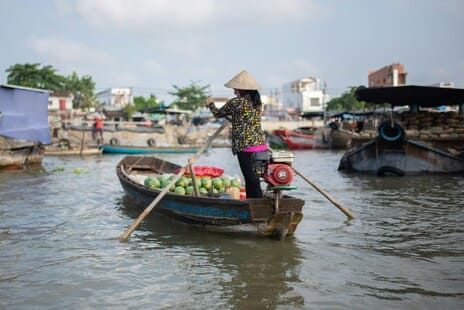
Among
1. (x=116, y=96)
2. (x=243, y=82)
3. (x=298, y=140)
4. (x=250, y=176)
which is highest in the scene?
(x=116, y=96)

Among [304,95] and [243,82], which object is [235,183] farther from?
[304,95]

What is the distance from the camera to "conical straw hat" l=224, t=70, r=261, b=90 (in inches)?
236

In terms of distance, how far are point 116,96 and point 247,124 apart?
58.2 meters

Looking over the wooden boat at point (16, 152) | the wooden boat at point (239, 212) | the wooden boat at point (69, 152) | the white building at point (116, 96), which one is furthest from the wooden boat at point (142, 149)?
the white building at point (116, 96)

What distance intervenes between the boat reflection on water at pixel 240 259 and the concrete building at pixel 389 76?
28.6m

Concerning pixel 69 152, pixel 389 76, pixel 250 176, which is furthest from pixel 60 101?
pixel 250 176

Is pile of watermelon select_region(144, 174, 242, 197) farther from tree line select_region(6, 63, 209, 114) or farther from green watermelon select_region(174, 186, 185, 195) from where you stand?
tree line select_region(6, 63, 209, 114)

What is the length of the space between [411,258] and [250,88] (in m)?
2.46

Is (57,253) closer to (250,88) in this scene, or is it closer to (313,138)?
(250,88)

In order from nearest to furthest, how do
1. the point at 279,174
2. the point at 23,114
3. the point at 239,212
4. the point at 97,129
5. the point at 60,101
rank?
1. the point at 279,174
2. the point at 239,212
3. the point at 23,114
4. the point at 97,129
5. the point at 60,101

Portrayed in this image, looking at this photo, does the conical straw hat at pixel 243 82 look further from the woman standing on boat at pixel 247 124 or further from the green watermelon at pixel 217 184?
the green watermelon at pixel 217 184

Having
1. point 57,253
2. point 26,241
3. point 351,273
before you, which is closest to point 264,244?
point 351,273

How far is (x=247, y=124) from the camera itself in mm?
6074

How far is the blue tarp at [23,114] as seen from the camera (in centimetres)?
1511
